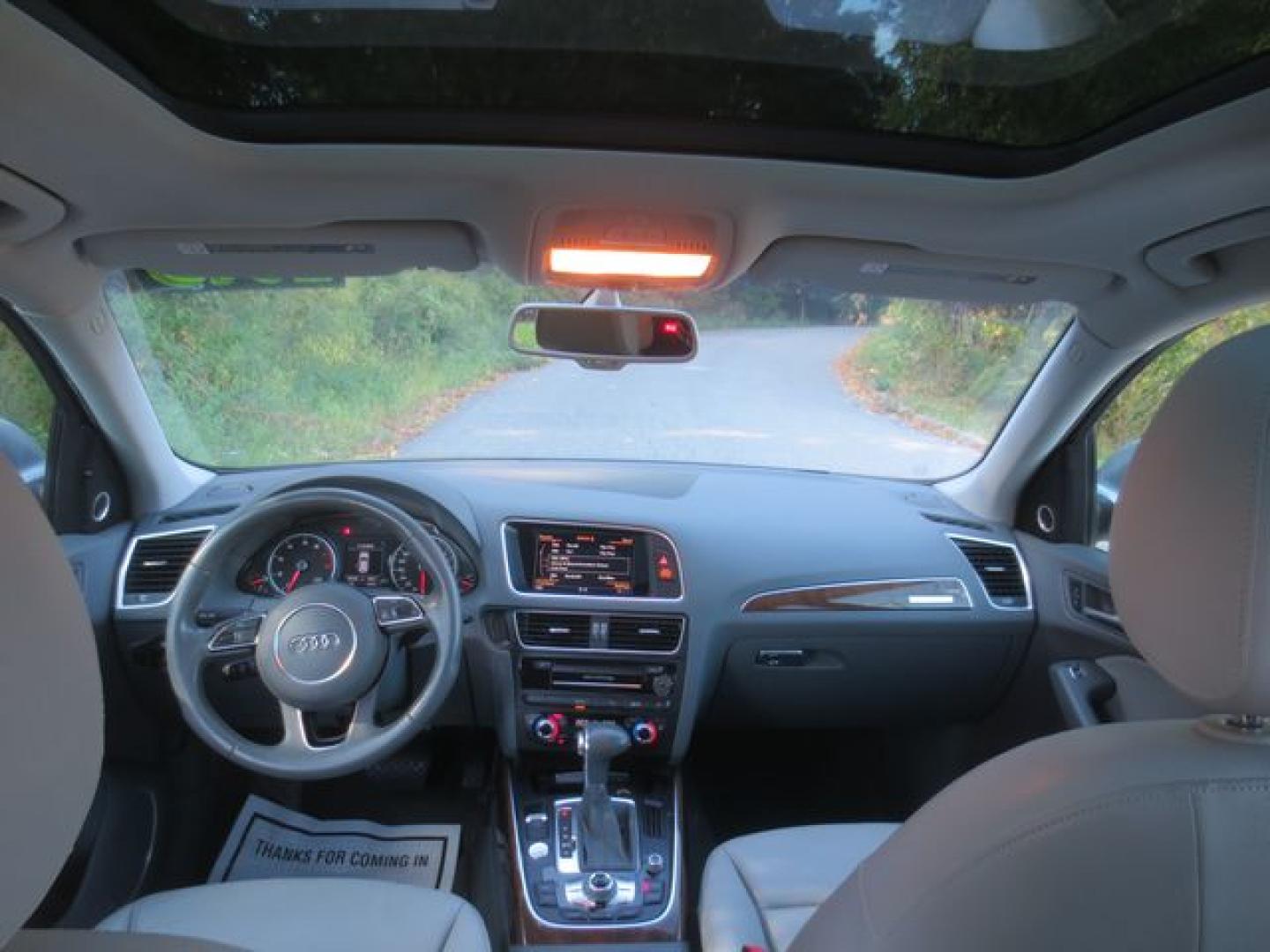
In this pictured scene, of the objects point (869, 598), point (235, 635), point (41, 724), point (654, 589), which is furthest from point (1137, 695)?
point (41, 724)

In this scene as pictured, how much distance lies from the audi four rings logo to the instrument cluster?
0.25m

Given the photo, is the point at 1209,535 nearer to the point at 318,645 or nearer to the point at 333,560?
the point at 318,645

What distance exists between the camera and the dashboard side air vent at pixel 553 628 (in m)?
3.23

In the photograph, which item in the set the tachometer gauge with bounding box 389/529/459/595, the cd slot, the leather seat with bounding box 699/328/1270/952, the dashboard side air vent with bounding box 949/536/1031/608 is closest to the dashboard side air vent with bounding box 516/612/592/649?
the cd slot

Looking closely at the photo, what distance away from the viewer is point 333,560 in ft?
9.71

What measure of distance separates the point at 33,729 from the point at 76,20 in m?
1.20

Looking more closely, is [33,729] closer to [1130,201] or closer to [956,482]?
[1130,201]

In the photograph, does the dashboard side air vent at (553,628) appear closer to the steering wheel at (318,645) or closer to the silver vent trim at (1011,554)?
the steering wheel at (318,645)

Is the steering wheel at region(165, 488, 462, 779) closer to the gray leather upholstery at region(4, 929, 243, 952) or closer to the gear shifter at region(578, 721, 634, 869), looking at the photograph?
the gear shifter at region(578, 721, 634, 869)

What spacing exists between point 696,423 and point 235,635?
1796 mm

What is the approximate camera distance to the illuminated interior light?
7.62 ft

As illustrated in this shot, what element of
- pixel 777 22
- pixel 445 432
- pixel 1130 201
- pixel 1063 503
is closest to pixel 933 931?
pixel 777 22

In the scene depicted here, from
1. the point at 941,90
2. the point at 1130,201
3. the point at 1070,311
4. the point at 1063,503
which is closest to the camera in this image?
the point at 941,90

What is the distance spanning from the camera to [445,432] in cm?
376
